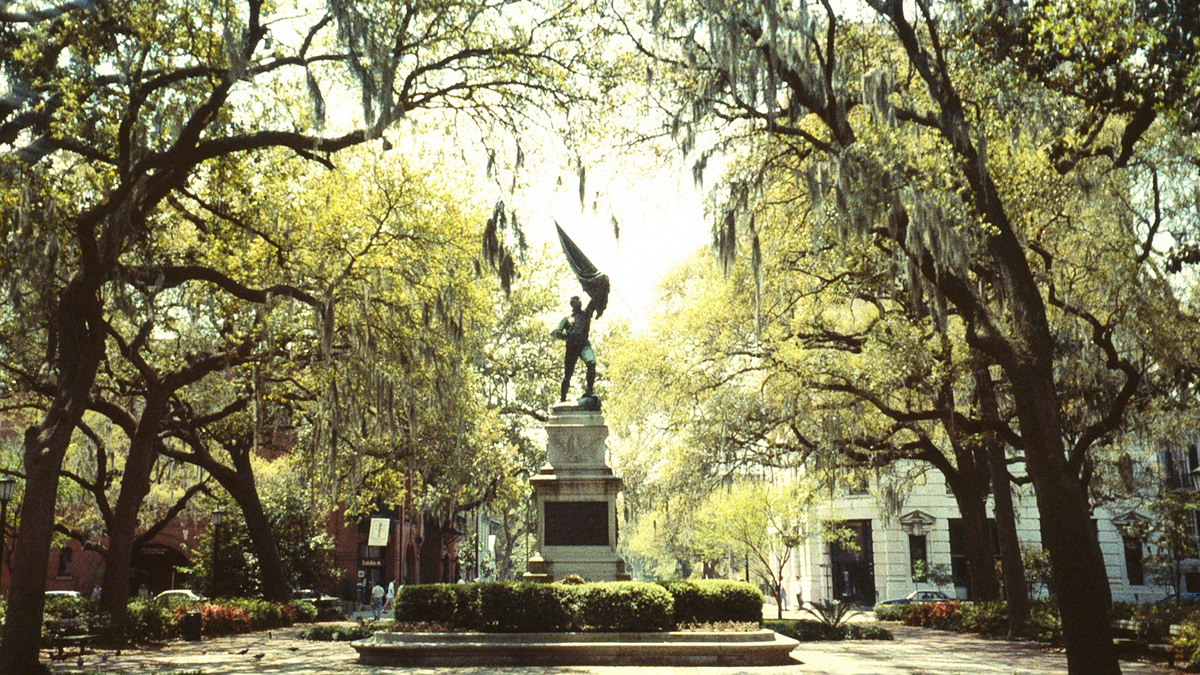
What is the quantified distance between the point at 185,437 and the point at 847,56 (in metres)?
21.9

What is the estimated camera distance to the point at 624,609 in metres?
17.6

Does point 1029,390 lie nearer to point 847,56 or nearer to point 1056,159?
point 1056,159

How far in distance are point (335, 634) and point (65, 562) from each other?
3981 cm

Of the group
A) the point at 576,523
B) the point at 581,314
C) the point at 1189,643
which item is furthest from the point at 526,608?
the point at 1189,643

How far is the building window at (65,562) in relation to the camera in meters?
56.3

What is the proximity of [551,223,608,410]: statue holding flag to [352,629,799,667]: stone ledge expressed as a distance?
6601 millimetres

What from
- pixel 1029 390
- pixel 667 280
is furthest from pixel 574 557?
pixel 667 280

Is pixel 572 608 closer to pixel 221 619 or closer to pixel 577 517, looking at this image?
pixel 577 517

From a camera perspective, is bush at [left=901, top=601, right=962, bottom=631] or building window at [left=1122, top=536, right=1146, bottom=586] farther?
building window at [left=1122, top=536, right=1146, bottom=586]

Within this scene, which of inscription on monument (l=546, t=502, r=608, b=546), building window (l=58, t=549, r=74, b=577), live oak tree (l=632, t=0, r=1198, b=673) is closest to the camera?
live oak tree (l=632, t=0, r=1198, b=673)

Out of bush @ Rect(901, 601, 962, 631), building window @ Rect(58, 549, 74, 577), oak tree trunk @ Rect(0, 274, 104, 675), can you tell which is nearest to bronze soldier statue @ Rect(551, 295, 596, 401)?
oak tree trunk @ Rect(0, 274, 104, 675)

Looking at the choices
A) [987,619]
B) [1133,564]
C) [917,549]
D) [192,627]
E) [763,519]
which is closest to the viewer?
[192,627]

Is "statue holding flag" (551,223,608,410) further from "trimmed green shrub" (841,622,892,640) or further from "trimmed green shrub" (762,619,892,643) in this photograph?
"trimmed green shrub" (841,622,892,640)

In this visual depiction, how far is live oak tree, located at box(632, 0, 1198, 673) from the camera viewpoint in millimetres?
13047
